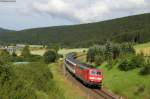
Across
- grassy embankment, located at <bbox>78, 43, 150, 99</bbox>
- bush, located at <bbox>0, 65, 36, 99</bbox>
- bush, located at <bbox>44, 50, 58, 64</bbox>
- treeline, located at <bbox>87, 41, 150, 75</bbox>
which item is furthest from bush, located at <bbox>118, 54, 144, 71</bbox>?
bush, located at <bbox>44, 50, 58, 64</bbox>

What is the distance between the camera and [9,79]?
75.2ft

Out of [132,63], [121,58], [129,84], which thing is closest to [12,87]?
[129,84]

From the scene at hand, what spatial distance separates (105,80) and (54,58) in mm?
74728

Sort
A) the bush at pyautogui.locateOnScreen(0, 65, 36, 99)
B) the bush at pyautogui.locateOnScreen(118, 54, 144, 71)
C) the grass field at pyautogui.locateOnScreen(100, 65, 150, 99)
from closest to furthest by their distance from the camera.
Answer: the bush at pyautogui.locateOnScreen(0, 65, 36, 99)
the grass field at pyautogui.locateOnScreen(100, 65, 150, 99)
the bush at pyautogui.locateOnScreen(118, 54, 144, 71)

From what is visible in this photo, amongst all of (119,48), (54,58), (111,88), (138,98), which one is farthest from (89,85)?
(54,58)

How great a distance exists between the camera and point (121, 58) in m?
68.9

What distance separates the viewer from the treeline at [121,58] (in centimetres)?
5622

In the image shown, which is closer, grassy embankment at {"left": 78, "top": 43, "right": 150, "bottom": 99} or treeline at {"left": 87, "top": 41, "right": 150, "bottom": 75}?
grassy embankment at {"left": 78, "top": 43, "right": 150, "bottom": 99}

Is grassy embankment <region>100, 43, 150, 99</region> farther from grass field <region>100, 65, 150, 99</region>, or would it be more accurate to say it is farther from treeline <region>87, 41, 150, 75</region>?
treeline <region>87, 41, 150, 75</region>

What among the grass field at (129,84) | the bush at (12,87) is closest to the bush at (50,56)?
the grass field at (129,84)

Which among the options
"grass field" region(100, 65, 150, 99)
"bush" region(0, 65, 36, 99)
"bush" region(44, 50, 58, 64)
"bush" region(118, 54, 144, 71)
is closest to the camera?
"bush" region(0, 65, 36, 99)

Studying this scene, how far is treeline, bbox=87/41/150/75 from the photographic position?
56.2 meters

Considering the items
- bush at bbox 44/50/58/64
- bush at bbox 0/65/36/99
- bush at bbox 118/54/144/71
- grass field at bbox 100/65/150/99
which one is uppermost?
bush at bbox 0/65/36/99

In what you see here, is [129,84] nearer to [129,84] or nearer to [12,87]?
[129,84]
